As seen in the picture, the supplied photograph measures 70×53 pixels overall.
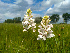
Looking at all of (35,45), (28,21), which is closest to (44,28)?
(35,45)

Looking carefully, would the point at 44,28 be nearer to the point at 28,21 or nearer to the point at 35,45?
the point at 35,45

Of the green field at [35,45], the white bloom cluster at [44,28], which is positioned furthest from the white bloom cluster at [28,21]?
the white bloom cluster at [44,28]

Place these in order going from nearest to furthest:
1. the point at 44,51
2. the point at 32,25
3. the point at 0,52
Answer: the point at 44,51, the point at 0,52, the point at 32,25

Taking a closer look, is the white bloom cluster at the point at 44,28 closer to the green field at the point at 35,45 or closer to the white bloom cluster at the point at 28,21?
the green field at the point at 35,45

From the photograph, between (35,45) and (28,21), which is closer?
(35,45)

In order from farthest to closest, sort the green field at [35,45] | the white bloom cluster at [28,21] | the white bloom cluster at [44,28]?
the white bloom cluster at [28,21], the green field at [35,45], the white bloom cluster at [44,28]

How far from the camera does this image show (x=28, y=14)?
4332mm

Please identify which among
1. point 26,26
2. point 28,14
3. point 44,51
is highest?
point 28,14

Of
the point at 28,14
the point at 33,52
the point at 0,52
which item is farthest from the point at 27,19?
→ the point at 0,52

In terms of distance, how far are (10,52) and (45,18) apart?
7.10 ft

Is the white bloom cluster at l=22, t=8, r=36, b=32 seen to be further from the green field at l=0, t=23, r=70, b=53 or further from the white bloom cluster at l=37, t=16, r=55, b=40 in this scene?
the white bloom cluster at l=37, t=16, r=55, b=40

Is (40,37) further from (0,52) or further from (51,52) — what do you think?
(0,52)

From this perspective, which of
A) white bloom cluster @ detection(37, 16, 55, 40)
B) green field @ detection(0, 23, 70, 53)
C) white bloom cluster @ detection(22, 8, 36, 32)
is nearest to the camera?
white bloom cluster @ detection(37, 16, 55, 40)

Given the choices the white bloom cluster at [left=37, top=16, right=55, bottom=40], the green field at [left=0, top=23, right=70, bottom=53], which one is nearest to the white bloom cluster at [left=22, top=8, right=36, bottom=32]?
the green field at [left=0, top=23, right=70, bottom=53]
